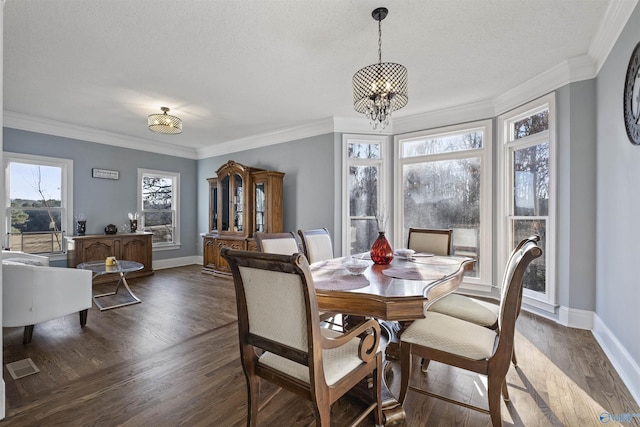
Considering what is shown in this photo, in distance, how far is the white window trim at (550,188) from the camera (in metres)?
3.05

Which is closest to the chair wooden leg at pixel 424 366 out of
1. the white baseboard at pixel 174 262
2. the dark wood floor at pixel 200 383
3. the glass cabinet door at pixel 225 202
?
the dark wood floor at pixel 200 383

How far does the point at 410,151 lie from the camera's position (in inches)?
176

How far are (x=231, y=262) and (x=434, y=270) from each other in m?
1.45

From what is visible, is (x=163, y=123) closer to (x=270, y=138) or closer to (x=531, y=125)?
(x=270, y=138)

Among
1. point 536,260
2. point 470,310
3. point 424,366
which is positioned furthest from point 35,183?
point 536,260

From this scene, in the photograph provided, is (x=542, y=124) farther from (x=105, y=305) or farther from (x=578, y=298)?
(x=105, y=305)

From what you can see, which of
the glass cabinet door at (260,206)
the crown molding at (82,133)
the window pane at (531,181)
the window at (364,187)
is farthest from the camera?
the glass cabinet door at (260,206)

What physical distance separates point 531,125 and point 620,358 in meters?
2.52

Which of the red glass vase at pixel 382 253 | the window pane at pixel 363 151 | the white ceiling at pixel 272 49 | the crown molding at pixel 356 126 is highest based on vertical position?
the white ceiling at pixel 272 49

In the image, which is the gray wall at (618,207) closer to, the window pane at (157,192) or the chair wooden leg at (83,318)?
the chair wooden leg at (83,318)

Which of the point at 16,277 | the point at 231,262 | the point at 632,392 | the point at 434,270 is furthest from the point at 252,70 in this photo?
the point at 632,392

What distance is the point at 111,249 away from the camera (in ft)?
16.0

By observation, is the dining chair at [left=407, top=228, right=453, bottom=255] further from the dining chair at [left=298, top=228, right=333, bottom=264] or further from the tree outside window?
the tree outside window

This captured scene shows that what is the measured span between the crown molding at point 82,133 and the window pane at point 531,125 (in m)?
6.26
